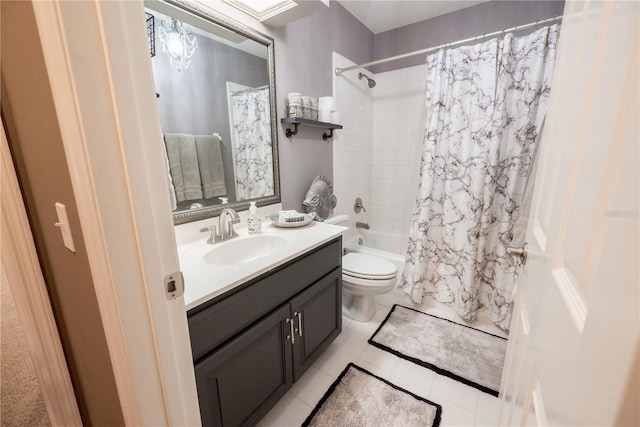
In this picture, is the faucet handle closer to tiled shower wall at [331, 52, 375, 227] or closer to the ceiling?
tiled shower wall at [331, 52, 375, 227]

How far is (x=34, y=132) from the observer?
57 cm

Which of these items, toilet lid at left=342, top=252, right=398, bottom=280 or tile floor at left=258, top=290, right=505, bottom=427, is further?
toilet lid at left=342, top=252, right=398, bottom=280

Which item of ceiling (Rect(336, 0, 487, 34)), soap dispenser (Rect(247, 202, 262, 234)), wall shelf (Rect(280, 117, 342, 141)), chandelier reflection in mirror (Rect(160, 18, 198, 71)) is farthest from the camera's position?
ceiling (Rect(336, 0, 487, 34))

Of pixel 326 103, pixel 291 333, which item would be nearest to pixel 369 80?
pixel 326 103

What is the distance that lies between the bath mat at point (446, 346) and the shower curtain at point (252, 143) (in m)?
1.27

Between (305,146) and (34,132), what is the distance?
4.76ft

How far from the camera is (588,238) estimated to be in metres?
0.37

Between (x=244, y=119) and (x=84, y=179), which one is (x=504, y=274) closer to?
(x=244, y=119)

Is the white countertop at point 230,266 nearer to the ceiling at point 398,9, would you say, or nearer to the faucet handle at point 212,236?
the faucet handle at point 212,236

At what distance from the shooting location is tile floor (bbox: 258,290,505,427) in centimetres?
126

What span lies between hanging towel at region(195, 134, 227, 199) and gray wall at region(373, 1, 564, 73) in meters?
1.90

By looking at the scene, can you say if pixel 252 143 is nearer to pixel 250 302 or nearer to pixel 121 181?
pixel 250 302

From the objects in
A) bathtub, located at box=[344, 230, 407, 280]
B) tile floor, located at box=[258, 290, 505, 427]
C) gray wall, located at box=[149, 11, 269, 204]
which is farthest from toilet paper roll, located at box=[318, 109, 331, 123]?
tile floor, located at box=[258, 290, 505, 427]

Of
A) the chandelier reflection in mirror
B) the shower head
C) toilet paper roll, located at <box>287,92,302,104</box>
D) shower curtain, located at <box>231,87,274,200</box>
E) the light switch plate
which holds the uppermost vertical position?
the shower head
